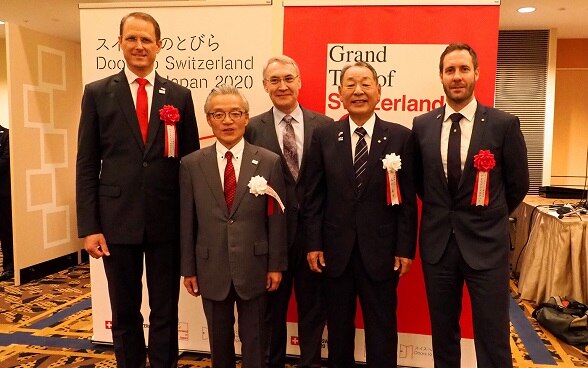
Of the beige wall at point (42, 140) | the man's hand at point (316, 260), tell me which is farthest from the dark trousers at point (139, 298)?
the beige wall at point (42, 140)

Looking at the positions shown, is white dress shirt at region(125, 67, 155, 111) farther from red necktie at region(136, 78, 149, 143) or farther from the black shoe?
the black shoe

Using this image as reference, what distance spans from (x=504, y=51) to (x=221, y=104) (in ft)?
22.4

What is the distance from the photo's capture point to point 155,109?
2.27 metres

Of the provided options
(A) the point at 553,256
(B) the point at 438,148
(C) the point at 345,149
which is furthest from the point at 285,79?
(A) the point at 553,256

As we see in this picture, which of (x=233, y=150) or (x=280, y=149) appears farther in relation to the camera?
(x=280, y=149)

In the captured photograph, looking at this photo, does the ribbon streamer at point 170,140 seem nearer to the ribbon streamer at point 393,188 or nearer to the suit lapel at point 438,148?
the ribbon streamer at point 393,188

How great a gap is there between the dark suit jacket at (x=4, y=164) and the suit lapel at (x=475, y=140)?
474 cm

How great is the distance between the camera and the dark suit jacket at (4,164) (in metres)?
5.07

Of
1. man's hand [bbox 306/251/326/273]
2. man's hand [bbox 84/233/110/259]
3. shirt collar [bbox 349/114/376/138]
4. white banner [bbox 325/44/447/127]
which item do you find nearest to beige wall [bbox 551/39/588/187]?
white banner [bbox 325/44/447/127]

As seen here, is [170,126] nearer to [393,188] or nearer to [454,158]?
[393,188]

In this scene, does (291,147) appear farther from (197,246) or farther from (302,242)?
(197,246)

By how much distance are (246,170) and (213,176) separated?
0.48 feet

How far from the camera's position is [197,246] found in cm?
216

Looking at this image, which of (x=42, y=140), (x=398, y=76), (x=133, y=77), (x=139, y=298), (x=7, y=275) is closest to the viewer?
(x=133, y=77)
